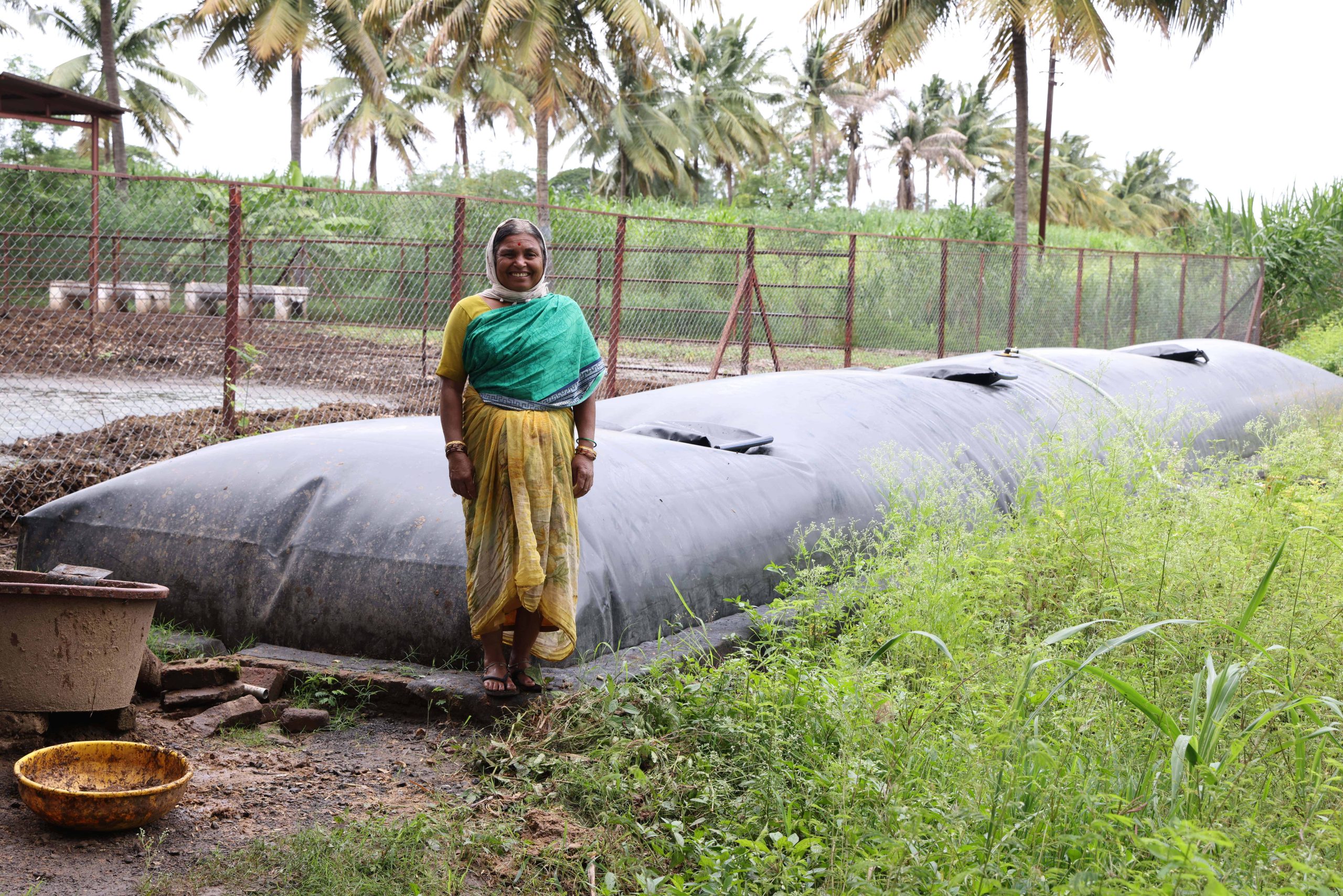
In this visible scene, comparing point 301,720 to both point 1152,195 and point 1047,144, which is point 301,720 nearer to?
point 1047,144

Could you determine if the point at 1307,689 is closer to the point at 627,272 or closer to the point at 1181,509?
the point at 1181,509

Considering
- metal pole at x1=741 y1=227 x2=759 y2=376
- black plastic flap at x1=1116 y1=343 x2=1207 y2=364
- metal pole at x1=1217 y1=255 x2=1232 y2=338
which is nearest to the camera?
black plastic flap at x1=1116 y1=343 x2=1207 y2=364

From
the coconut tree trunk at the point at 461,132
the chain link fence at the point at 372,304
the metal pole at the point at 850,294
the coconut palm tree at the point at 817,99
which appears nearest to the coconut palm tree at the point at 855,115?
the coconut palm tree at the point at 817,99

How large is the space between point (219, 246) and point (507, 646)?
16607mm

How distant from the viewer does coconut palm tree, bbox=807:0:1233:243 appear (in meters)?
17.0

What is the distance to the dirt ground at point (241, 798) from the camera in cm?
227

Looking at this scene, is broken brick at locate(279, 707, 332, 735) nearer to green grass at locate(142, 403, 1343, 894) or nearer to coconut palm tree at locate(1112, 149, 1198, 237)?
green grass at locate(142, 403, 1343, 894)

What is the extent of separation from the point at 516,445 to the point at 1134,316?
1525cm

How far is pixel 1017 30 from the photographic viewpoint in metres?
17.6

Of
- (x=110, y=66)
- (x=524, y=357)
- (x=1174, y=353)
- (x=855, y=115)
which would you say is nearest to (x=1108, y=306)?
(x=1174, y=353)

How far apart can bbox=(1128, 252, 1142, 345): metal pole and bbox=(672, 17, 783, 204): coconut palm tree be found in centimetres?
2516

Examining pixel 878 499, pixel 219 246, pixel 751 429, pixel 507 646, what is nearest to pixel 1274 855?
pixel 507 646

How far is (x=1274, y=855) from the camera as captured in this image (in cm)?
196

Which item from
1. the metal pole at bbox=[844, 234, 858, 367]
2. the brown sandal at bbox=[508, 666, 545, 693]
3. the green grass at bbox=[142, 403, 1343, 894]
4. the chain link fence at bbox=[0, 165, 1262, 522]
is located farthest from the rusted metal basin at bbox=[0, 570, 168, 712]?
the metal pole at bbox=[844, 234, 858, 367]
